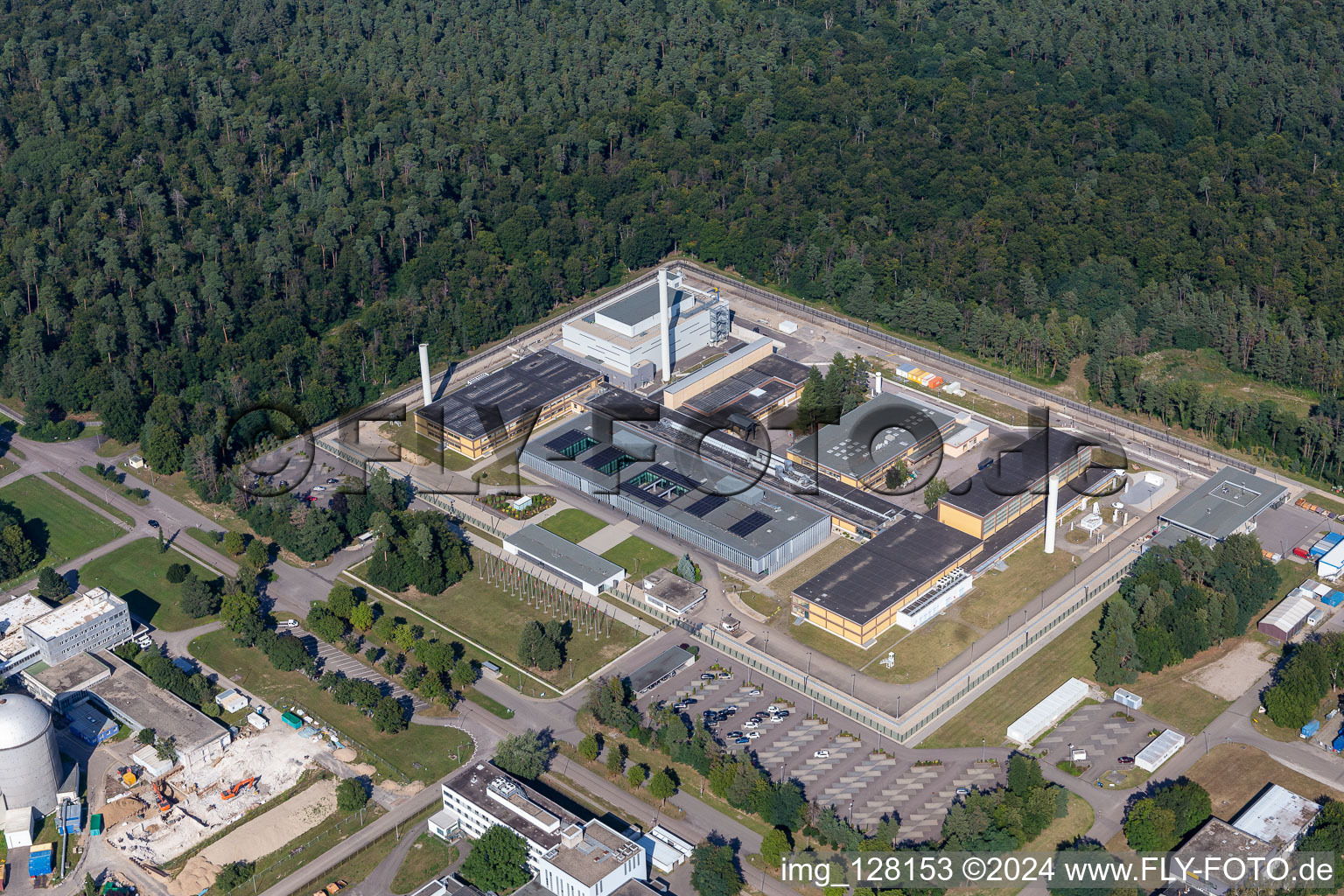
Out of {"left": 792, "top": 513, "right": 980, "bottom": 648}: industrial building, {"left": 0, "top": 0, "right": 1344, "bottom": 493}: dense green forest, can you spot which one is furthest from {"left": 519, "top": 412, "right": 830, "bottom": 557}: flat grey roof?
{"left": 0, "top": 0, "right": 1344, "bottom": 493}: dense green forest

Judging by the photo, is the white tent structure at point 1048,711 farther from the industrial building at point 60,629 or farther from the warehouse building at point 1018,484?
the industrial building at point 60,629

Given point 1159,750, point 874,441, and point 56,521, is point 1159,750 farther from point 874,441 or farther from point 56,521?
point 56,521

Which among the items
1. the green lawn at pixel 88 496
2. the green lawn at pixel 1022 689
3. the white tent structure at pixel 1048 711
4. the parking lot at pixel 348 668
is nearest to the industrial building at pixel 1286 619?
the green lawn at pixel 1022 689

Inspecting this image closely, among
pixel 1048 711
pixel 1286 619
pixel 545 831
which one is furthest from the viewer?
pixel 1286 619

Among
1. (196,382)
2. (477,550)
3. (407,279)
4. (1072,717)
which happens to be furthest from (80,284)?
(1072,717)

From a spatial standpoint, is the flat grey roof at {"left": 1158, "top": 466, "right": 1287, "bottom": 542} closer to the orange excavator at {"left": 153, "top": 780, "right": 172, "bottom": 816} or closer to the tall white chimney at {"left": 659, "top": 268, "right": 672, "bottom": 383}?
the tall white chimney at {"left": 659, "top": 268, "right": 672, "bottom": 383}

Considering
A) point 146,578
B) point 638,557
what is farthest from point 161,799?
point 638,557

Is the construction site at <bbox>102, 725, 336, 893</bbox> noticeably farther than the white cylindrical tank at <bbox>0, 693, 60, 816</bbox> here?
Yes
